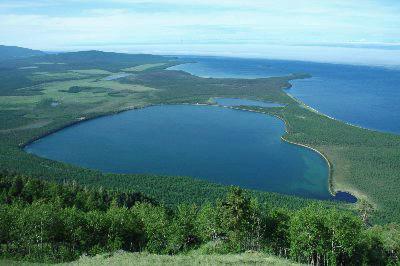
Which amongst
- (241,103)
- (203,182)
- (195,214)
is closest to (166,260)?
(195,214)

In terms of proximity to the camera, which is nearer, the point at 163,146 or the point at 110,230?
the point at 110,230

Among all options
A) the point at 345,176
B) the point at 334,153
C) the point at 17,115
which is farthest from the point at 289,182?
the point at 17,115

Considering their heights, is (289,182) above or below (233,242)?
below

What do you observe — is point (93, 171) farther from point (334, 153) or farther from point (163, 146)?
point (334, 153)

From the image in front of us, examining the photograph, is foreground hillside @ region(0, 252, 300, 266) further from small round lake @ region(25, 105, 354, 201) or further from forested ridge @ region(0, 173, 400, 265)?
small round lake @ region(25, 105, 354, 201)

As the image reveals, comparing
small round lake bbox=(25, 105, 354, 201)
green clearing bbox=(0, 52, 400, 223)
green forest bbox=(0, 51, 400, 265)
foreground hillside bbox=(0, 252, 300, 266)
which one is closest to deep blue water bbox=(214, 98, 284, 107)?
green clearing bbox=(0, 52, 400, 223)

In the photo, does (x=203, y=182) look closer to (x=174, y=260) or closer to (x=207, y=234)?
(x=207, y=234)
